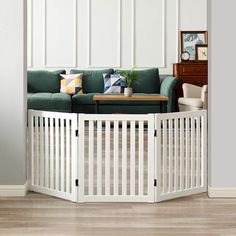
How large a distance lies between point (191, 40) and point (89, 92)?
1.86m

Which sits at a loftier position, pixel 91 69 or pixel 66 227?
pixel 91 69

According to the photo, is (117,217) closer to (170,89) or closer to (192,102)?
(192,102)

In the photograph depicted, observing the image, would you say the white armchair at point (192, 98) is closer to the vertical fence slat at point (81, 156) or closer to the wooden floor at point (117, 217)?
the wooden floor at point (117, 217)

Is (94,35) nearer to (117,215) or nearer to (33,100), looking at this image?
(33,100)

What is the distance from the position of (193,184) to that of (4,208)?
136 centimetres

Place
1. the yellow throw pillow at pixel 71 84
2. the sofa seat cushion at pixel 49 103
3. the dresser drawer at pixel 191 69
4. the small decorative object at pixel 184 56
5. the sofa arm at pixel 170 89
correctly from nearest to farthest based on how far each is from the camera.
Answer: the sofa seat cushion at pixel 49 103 < the sofa arm at pixel 170 89 < the yellow throw pillow at pixel 71 84 < the dresser drawer at pixel 191 69 < the small decorative object at pixel 184 56

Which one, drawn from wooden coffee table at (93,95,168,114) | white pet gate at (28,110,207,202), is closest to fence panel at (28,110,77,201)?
white pet gate at (28,110,207,202)

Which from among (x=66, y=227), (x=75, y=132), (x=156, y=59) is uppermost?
(x=156, y=59)

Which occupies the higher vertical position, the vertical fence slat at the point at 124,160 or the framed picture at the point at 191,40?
the framed picture at the point at 191,40

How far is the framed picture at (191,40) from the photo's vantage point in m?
10.6

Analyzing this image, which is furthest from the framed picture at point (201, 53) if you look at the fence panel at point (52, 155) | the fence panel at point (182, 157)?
the fence panel at point (52, 155)

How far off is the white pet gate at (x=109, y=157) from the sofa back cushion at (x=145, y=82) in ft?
18.2

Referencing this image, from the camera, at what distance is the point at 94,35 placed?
10.7m

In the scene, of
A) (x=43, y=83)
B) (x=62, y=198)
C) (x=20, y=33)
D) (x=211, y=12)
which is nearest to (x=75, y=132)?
(x=62, y=198)
